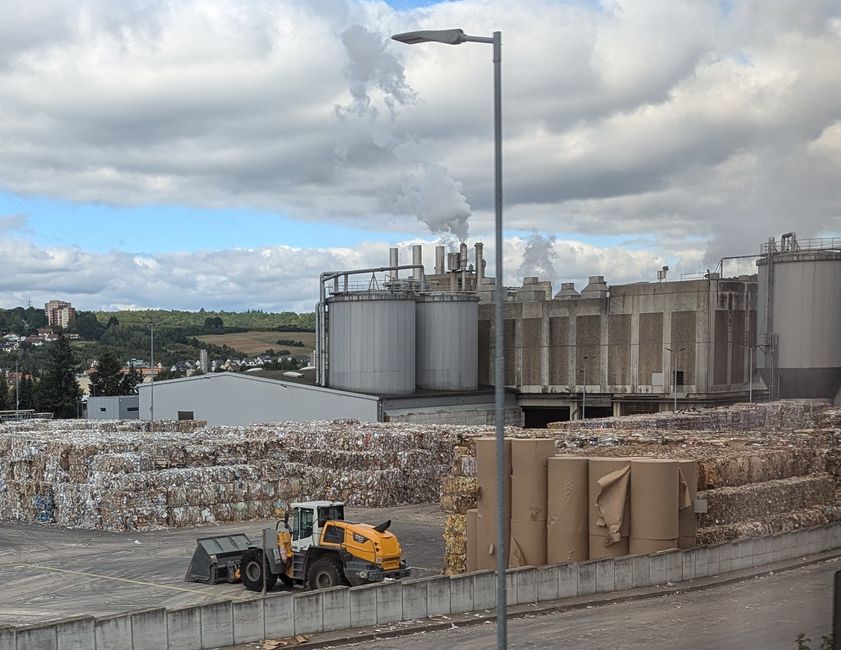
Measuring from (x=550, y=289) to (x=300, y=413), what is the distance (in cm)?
2328

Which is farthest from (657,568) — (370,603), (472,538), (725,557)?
(370,603)

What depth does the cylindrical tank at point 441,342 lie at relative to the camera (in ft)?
200

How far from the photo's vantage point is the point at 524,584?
18.6 meters

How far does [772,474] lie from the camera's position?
25.2 metres

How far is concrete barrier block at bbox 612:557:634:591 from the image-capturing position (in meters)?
19.8

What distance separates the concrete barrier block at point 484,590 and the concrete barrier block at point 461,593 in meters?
0.12

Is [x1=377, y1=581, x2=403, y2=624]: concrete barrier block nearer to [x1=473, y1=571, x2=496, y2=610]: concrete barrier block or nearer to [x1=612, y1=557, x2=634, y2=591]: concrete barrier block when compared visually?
[x1=473, y1=571, x2=496, y2=610]: concrete barrier block

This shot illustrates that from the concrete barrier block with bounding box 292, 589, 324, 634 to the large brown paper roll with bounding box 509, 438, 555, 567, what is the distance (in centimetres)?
559

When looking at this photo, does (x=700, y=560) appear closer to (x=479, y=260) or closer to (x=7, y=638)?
(x=7, y=638)

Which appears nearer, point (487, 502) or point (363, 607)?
point (363, 607)

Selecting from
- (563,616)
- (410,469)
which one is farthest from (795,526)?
(410,469)

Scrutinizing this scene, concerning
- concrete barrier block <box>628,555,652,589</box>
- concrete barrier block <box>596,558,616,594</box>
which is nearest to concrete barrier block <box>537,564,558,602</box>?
concrete barrier block <box>596,558,616,594</box>

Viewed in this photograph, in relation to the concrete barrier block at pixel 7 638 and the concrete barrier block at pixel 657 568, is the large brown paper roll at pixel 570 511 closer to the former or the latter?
the concrete barrier block at pixel 657 568

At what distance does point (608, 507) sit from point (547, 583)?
7.56ft
